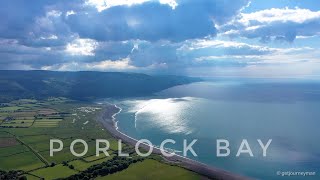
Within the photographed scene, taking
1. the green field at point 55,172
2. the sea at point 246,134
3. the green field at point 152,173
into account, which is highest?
the sea at point 246,134

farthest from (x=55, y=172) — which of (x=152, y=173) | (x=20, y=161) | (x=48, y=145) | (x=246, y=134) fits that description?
(x=246, y=134)

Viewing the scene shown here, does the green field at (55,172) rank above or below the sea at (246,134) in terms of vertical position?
below

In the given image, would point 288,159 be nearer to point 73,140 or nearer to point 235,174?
point 235,174

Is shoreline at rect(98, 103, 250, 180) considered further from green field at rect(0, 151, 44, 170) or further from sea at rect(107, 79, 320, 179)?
green field at rect(0, 151, 44, 170)

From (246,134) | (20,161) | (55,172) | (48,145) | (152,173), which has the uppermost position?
(246,134)

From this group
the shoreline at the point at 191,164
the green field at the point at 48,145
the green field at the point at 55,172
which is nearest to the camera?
the green field at the point at 55,172

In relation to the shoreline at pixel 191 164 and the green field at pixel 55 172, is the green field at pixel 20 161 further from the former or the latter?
the shoreline at pixel 191 164

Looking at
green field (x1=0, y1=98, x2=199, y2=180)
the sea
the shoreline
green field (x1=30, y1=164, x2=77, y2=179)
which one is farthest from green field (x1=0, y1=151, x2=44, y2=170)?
the sea

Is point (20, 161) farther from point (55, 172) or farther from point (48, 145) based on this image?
point (48, 145)

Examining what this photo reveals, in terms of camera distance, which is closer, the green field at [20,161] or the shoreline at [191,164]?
the shoreline at [191,164]

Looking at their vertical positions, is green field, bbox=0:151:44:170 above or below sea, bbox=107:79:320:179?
below

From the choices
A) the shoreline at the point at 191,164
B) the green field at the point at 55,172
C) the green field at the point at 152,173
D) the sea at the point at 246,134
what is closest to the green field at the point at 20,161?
the green field at the point at 55,172
